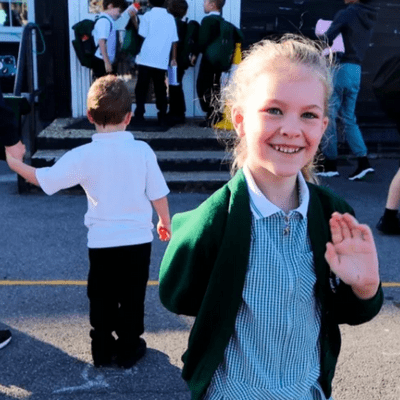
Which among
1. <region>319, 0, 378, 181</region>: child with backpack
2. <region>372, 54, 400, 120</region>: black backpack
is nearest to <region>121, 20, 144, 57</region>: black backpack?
<region>319, 0, 378, 181</region>: child with backpack

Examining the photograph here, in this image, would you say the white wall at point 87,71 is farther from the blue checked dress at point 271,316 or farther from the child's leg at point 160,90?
the blue checked dress at point 271,316

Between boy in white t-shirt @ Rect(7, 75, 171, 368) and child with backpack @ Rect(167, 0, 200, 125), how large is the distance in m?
4.85

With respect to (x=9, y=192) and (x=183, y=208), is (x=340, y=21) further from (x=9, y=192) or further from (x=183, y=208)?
(x=9, y=192)

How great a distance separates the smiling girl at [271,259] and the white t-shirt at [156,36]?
6087mm

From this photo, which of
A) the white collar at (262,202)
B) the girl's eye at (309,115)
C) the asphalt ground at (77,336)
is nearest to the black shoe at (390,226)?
the asphalt ground at (77,336)

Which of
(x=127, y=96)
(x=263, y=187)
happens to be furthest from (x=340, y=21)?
(x=263, y=187)

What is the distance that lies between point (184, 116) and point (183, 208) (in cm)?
240

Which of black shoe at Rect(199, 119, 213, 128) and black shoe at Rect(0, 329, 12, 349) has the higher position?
black shoe at Rect(199, 119, 213, 128)

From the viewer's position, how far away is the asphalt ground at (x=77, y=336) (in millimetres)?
3240

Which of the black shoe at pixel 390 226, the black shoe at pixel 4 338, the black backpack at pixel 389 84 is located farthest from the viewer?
the black shoe at pixel 390 226

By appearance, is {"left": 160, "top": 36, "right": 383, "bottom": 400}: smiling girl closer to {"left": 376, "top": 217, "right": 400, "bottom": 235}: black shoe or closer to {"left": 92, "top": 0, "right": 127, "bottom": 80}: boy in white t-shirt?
{"left": 376, "top": 217, "right": 400, "bottom": 235}: black shoe

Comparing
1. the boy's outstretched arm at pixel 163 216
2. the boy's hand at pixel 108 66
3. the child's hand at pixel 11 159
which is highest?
the child's hand at pixel 11 159

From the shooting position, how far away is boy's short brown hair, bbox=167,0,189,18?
7812mm

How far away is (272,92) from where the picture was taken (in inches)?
67.2
